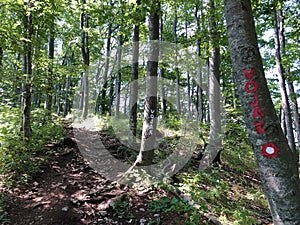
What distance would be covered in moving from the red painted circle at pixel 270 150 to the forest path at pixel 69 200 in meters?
2.93

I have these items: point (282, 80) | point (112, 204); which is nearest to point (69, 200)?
point (112, 204)

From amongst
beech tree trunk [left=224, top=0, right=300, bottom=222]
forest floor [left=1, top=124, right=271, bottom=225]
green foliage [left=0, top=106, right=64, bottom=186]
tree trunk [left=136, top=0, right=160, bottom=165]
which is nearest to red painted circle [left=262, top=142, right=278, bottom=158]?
beech tree trunk [left=224, top=0, right=300, bottom=222]

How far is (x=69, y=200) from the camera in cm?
508

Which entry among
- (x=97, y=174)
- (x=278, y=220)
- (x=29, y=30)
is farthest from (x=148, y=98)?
(x=29, y=30)

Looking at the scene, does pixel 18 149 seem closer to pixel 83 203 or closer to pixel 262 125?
pixel 83 203

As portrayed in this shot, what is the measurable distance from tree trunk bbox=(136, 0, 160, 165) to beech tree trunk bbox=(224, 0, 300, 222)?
12.0 ft

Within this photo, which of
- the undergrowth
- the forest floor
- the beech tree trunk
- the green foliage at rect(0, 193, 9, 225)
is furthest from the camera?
Answer: the undergrowth

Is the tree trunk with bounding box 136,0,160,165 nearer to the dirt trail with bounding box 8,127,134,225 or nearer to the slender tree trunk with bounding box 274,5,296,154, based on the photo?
the dirt trail with bounding box 8,127,134,225

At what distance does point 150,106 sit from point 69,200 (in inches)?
123

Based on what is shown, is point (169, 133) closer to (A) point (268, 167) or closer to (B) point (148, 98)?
(B) point (148, 98)

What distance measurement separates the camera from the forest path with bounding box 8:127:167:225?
4.39 m

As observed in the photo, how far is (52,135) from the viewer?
9.33 m

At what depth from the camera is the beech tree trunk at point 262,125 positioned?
2.29 metres

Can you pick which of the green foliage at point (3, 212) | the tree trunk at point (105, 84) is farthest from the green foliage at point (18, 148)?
the tree trunk at point (105, 84)
